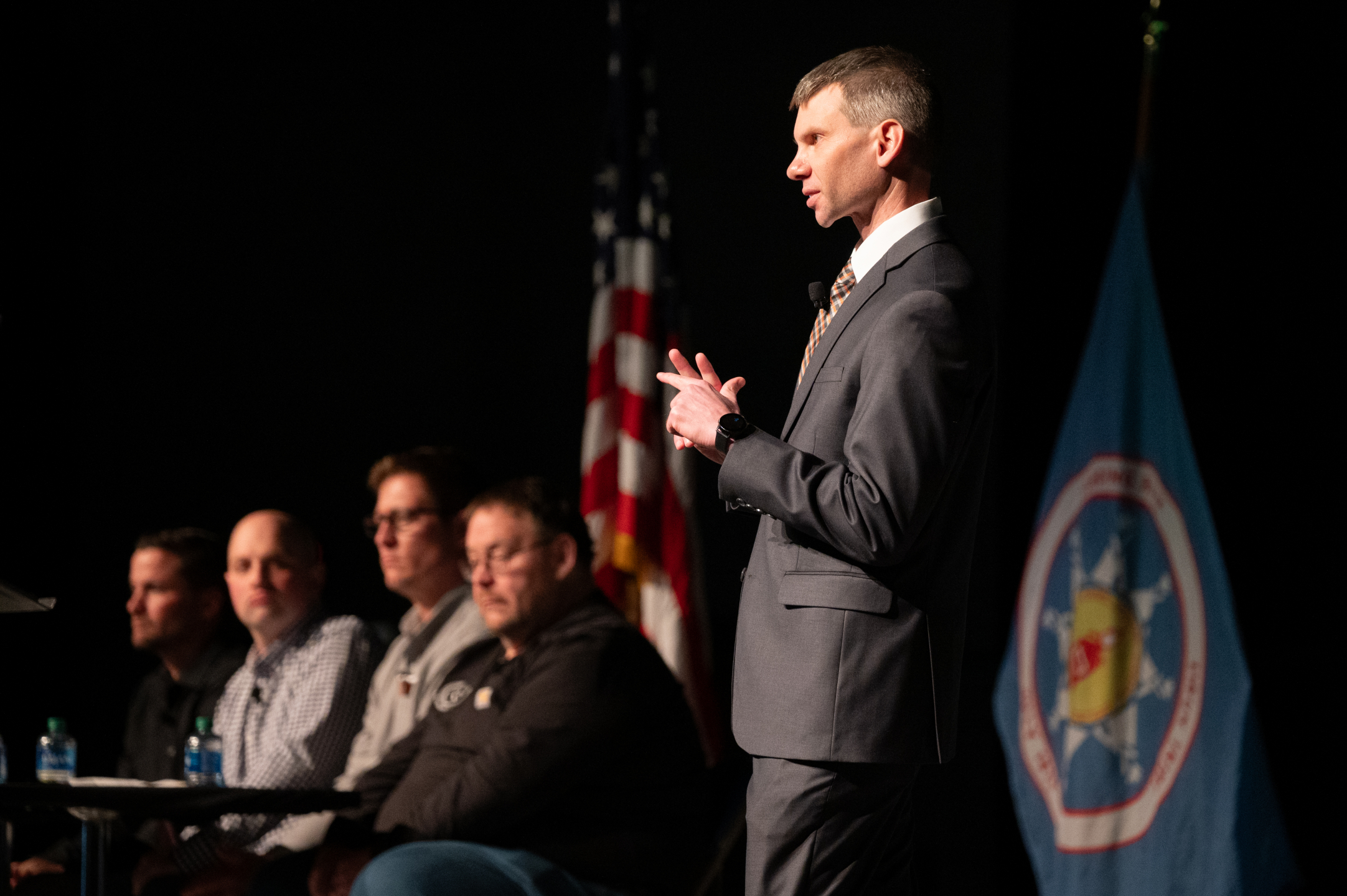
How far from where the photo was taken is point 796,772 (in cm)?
148

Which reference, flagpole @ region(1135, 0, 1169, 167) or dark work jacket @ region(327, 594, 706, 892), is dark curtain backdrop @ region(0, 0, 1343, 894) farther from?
dark work jacket @ region(327, 594, 706, 892)

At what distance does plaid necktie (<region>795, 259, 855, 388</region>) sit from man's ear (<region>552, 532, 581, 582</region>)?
4.58ft

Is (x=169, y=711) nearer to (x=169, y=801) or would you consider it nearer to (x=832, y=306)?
(x=169, y=801)

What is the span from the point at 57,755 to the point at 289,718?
0.57 m

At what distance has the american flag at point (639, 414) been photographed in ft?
11.8

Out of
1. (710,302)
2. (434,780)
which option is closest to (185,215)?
(710,302)

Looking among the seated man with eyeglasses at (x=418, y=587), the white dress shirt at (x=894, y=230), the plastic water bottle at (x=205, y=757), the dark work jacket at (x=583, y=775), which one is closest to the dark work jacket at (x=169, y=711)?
the plastic water bottle at (x=205, y=757)

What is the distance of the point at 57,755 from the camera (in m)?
3.32

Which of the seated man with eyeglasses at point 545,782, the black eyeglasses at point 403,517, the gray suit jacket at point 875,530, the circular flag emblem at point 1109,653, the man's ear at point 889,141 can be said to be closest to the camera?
the gray suit jacket at point 875,530

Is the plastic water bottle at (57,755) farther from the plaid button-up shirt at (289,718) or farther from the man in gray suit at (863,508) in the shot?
the man in gray suit at (863,508)

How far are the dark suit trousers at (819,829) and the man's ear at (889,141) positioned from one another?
662 millimetres

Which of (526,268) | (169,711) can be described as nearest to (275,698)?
(169,711)

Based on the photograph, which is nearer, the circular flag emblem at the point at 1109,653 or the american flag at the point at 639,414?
the circular flag emblem at the point at 1109,653

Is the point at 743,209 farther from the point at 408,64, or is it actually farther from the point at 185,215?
the point at 185,215
